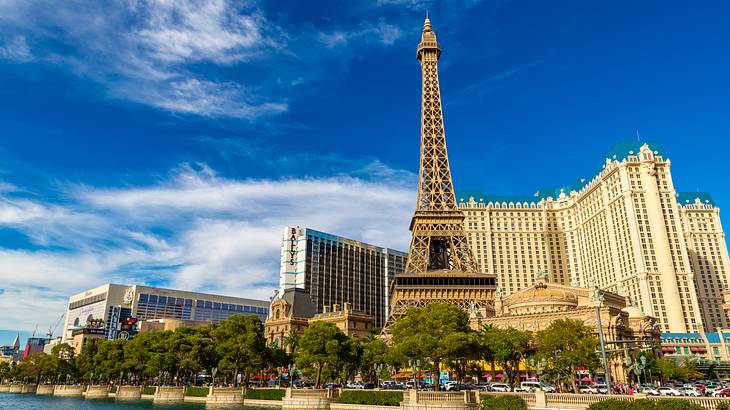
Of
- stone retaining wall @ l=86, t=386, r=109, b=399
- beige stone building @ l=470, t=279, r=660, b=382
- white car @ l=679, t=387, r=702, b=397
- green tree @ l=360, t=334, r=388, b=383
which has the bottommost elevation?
stone retaining wall @ l=86, t=386, r=109, b=399

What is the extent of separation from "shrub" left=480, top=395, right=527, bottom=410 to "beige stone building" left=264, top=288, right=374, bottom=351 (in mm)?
81656

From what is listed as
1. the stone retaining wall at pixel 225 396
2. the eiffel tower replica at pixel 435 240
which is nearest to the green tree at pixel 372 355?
the stone retaining wall at pixel 225 396

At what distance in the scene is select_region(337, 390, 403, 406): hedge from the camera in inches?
2242

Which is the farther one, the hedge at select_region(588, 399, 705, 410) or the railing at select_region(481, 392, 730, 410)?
the railing at select_region(481, 392, 730, 410)

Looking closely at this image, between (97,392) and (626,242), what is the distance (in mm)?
143812

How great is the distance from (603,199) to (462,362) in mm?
123582

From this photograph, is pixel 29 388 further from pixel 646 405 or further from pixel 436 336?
pixel 646 405

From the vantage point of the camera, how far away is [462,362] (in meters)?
67.6

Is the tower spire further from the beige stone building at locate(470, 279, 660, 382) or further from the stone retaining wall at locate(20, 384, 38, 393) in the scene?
the stone retaining wall at locate(20, 384, 38, 393)

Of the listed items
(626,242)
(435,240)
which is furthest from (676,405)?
(626,242)

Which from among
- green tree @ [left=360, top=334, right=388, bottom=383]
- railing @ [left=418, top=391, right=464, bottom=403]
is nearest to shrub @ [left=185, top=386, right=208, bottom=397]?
green tree @ [left=360, top=334, right=388, bottom=383]

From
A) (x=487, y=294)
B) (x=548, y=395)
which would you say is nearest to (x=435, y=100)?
(x=487, y=294)

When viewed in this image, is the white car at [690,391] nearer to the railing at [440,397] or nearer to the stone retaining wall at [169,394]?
the railing at [440,397]

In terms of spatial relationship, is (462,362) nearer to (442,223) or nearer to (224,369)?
(224,369)
